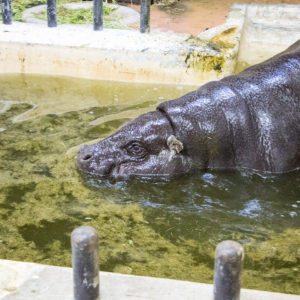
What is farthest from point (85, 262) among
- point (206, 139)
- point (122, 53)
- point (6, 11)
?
point (6, 11)

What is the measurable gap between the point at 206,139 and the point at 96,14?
2618mm

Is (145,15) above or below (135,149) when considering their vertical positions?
above

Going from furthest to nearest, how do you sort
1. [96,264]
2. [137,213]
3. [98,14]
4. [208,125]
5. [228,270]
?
[98,14]
[208,125]
[137,213]
[96,264]
[228,270]

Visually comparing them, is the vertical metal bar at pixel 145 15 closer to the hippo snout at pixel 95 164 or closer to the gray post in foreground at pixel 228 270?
the hippo snout at pixel 95 164

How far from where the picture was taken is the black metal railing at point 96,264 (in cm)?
206

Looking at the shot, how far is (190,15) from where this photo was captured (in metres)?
8.22

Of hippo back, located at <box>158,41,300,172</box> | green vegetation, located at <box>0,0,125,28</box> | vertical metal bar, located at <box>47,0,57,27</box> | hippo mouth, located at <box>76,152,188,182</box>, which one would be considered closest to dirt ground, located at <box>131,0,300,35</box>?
green vegetation, located at <box>0,0,125,28</box>

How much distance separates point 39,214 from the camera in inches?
157

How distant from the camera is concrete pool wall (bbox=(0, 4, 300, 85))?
245 inches

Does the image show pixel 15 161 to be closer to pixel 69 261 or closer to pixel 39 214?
pixel 39 214

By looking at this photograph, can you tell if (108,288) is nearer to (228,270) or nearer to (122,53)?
(228,270)

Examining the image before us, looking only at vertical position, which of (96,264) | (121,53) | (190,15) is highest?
(96,264)

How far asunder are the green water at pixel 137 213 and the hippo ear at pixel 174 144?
0.73 feet

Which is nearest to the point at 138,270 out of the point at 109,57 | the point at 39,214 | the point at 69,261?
Result: the point at 69,261
